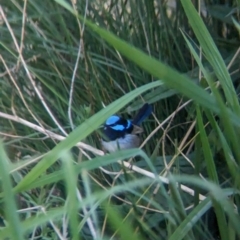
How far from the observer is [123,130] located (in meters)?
1.31

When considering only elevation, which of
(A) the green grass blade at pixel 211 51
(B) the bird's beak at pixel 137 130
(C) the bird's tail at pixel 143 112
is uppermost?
(A) the green grass blade at pixel 211 51

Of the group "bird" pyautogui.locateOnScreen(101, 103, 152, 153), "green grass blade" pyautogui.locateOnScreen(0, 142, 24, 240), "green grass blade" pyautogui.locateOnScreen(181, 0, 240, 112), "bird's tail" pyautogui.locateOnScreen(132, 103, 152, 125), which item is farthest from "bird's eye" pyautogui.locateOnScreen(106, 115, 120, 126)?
"green grass blade" pyautogui.locateOnScreen(0, 142, 24, 240)

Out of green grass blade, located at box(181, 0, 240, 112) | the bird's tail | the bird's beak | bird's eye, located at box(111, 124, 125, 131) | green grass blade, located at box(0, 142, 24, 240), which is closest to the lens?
green grass blade, located at box(0, 142, 24, 240)

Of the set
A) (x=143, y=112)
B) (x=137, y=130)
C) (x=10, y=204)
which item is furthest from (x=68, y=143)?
(x=137, y=130)

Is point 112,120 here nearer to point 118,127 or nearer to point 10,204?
point 118,127

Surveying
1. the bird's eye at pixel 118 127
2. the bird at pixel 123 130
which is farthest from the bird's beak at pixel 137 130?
the bird's eye at pixel 118 127

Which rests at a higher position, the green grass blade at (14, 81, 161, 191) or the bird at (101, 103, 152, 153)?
the green grass blade at (14, 81, 161, 191)

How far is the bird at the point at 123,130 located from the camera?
1.12 meters

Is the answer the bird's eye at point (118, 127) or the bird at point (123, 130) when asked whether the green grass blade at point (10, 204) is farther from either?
the bird's eye at point (118, 127)

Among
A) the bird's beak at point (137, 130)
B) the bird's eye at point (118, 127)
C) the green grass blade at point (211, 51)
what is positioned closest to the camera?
the green grass blade at point (211, 51)

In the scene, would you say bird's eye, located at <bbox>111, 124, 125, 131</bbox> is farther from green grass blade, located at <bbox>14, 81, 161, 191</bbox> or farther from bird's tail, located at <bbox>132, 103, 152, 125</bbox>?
green grass blade, located at <bbox>14, 81, 161, 191</bbox>

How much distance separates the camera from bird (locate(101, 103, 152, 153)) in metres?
1.12

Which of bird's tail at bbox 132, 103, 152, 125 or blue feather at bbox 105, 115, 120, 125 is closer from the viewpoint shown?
bird's tail at bbox 132, 103, 152, 125

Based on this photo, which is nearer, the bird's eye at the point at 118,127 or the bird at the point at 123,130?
the bird at the point at 123,130
